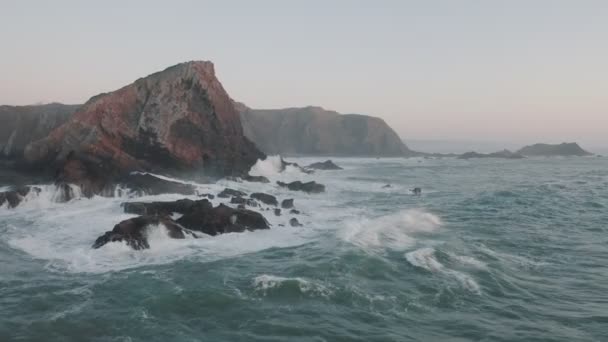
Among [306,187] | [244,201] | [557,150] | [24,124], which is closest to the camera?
[244,201]

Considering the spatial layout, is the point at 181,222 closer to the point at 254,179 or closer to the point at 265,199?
the point at 265,199

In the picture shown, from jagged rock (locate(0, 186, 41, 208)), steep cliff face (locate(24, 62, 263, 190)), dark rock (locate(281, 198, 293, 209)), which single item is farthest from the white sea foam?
steep cliff face (locate(24, 62, 263, 190))

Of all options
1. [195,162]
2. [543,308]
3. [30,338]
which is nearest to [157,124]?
[195,162]

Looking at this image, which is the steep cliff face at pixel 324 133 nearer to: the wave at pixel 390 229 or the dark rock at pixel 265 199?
the dark rock at pixel 265 199

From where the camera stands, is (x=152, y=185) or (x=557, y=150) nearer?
(x=152, y=185)

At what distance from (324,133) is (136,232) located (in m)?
105

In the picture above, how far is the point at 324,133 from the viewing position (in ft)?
408

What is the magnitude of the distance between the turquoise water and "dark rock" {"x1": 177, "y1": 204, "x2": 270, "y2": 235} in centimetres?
88

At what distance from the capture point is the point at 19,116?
162ft

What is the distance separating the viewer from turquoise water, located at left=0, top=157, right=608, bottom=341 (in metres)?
12.2

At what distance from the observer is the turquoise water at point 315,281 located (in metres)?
12.2

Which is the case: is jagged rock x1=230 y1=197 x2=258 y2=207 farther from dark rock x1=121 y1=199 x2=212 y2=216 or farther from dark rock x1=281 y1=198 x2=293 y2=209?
dark rock x1=121 y1=199 x2=212 y2=216

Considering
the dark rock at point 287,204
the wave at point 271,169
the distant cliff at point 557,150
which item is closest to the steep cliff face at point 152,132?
the wave at point 271,169

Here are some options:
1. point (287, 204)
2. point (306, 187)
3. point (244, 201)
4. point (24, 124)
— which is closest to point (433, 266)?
point (287, 204)
